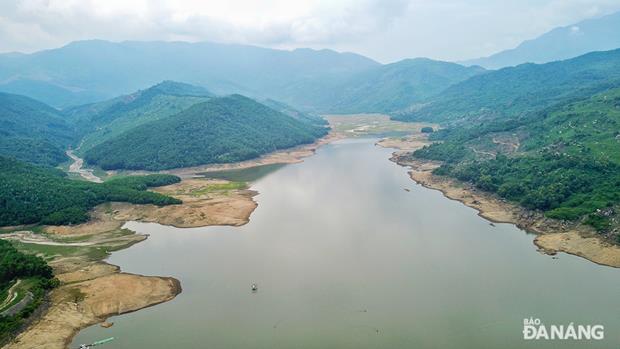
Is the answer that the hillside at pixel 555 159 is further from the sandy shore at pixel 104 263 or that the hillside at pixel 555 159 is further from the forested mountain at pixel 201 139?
the forested mountain at pixel 201 139

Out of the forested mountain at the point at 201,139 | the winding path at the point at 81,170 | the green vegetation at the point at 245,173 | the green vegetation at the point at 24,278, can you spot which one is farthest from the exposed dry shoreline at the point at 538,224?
the winding path at the point at 81,170

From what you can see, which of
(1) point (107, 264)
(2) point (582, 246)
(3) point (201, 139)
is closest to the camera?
(2) point (582, 246)

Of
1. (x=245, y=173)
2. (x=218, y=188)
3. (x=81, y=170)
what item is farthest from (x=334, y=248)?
(x=81, y=170)

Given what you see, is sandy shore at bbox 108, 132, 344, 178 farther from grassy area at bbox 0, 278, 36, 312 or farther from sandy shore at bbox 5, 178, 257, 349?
grassy area at bbox 0, 278, 36, 312

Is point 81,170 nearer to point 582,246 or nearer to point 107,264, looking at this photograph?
point 107,264

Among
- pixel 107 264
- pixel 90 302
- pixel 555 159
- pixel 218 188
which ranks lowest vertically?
pixel 90 302

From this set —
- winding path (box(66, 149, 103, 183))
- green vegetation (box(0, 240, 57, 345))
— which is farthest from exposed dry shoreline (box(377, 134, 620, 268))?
winding path (box(66, 149, 103, 183))
